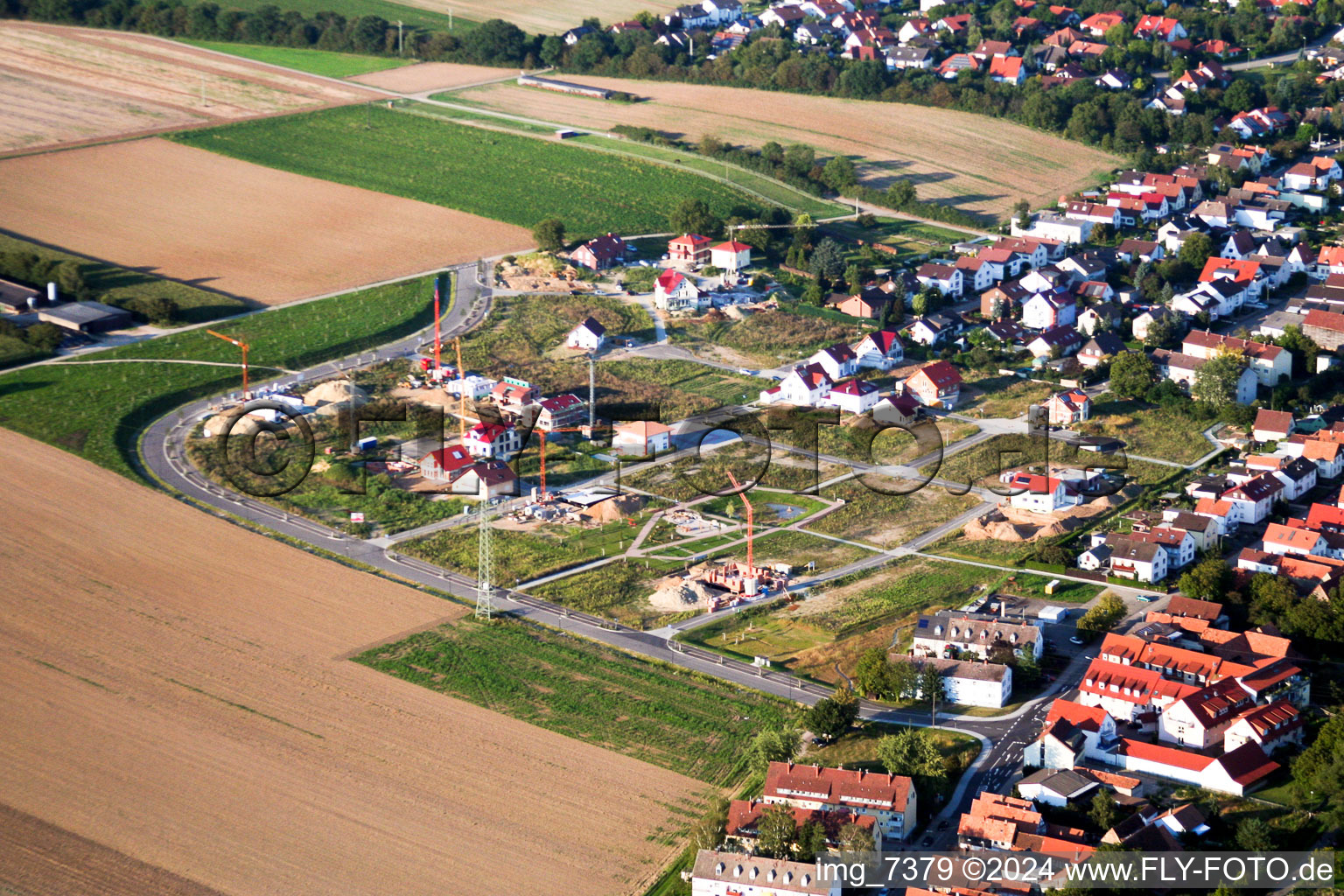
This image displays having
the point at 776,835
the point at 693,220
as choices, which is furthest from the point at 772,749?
the point at 693,220

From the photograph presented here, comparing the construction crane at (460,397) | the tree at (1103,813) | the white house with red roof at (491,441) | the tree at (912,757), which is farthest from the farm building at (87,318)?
the tree at (1103,813)

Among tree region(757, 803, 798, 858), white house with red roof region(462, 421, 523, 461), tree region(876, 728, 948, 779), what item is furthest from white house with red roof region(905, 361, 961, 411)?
tree region(757, 803, 798, 858)

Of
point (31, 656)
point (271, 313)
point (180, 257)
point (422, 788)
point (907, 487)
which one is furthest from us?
point (180, 257)

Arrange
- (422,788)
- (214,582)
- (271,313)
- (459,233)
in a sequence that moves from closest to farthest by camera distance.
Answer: (422,788), (214,582), (271,313), (459,233)

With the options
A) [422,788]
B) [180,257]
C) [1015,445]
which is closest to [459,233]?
[180,257]

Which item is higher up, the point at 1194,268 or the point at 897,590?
the point at 1194,268

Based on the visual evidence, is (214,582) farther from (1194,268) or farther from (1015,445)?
(1194,268)
